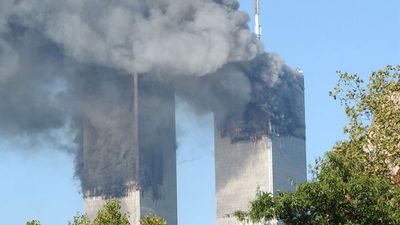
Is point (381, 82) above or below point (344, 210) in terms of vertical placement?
above

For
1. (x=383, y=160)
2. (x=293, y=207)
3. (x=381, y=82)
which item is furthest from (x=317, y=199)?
(x=381, y=82)

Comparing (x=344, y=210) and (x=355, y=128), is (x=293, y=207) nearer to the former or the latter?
(x=344, y=210)

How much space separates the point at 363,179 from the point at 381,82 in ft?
40.7

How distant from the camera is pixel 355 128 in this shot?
96188 mm

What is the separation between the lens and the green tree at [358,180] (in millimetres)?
86000

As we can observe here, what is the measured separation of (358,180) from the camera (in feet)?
283

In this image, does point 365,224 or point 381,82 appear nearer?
point 365,224

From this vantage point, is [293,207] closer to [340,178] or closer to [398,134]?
[340,178]

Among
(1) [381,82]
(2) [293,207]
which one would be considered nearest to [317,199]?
(2) [293,207]

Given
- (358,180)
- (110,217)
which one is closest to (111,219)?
(110,217)

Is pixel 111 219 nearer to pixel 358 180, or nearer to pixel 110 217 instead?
pixel 110 217

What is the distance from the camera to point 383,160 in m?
92.4

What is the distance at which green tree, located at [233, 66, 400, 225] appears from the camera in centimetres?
8600

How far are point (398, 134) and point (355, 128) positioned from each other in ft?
15.8
